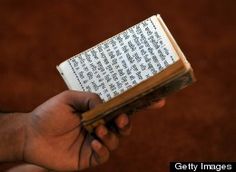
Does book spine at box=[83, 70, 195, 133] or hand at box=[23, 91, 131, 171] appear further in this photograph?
hand at box=[23, 91, 131, 171]

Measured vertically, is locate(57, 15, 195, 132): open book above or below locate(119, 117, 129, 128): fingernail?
above

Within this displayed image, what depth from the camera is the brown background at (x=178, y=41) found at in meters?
1.40

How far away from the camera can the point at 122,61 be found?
0.87 metres

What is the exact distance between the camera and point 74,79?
2.93 ft

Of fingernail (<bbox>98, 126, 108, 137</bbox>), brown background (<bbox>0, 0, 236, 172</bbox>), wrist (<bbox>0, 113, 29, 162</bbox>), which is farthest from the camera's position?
brown background (<bbox>0, 0, 236, 172</bbox>)

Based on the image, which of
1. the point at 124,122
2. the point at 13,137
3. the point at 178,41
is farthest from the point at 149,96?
the point at 178,41

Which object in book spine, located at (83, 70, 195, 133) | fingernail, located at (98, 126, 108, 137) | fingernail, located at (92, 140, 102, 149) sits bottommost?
fingernail, located at (92, 140, 102, 149)

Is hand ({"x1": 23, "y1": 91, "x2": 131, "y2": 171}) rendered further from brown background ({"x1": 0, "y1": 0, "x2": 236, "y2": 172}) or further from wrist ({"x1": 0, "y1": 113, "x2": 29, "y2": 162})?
brown background ({"x1": 0, "y1": 0, "x2": 236, "y2": 172})

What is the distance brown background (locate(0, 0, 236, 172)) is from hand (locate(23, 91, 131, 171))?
0.51 m

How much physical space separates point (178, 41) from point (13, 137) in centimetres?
81

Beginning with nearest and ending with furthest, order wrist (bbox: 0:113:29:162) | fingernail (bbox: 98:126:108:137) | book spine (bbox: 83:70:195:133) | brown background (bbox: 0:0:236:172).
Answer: book spine (bbox: 83:70:195:133)
fingernail (bbox: 98:126:108:137)
wrist (bbox: 0:113:29:162)
brown background (bbox: 0:0:236:172)

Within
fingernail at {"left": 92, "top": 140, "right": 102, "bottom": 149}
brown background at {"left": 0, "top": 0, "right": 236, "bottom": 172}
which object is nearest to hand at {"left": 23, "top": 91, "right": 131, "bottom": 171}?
fingernail at {"left": 92, "top": 140, "right": 102, "bottom": 149}

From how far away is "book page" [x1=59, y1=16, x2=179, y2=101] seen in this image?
2.74 ft

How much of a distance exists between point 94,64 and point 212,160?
66 centimetres
